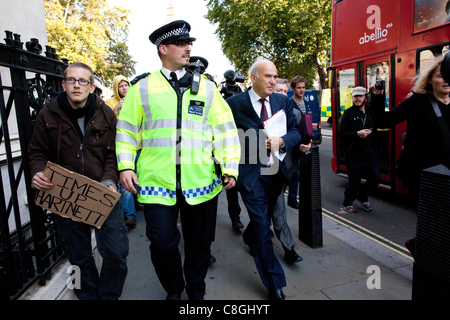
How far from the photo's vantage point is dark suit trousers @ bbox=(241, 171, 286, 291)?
2547mm

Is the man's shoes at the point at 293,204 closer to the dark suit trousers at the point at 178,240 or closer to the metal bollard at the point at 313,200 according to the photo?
the metal bollard at the point at 313,200

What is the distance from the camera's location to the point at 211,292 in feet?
8.87

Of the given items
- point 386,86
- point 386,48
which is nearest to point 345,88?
point 386,86

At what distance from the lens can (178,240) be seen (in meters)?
2.35

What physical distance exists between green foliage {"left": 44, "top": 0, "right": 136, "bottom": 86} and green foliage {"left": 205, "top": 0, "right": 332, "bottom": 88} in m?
7.55

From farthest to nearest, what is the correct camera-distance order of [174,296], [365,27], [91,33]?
[91,33]
[365,27]
[174,296]

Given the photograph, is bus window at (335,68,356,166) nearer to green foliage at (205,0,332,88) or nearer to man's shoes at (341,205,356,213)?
man's shoes at (341,205,356,213)

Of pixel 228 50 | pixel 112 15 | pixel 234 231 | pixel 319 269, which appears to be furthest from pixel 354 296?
pixel 112 15

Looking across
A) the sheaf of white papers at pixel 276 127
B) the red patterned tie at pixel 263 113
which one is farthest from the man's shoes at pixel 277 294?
the red patterned tie at pixel 263 113

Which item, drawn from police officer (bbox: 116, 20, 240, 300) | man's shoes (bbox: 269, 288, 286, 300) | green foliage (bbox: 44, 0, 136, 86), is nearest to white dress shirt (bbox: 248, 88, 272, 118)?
police officer (bbox: 116, 20, 240, 300)

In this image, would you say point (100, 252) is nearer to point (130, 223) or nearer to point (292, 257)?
point (292, 257)

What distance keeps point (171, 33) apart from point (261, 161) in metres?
1.24
